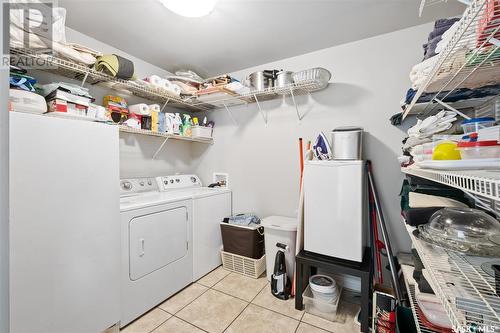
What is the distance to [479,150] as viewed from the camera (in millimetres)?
641

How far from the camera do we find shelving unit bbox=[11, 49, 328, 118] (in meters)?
1.50

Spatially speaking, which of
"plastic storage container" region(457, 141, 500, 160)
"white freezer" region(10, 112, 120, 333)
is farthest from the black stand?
"white freezer" region(10, 112, 120, 333)

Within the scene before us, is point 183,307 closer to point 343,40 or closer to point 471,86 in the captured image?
point 471,86

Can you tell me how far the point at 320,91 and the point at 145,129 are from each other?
6.47ft

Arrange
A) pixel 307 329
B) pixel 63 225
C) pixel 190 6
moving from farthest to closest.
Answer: pixel 307 329, pixel 190 6, pixel 63 225

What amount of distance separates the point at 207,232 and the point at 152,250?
2.23 feet

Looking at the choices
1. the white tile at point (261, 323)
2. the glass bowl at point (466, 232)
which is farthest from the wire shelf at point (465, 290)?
the white tile at point (261, 323)

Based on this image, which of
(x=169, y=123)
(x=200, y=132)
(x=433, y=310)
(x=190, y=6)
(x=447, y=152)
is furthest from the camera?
(x=200, y=132)

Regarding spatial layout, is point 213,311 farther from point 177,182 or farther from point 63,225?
point 177,182

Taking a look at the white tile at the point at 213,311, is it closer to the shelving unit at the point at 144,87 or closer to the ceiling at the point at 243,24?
the shelving unit at the point at 144,87

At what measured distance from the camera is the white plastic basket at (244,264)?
2311 mm

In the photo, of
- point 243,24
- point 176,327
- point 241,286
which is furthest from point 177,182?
point 243,24

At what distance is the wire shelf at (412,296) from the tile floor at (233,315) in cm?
55

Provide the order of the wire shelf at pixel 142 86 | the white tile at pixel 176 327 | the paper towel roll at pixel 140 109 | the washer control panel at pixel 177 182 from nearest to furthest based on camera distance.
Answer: the wire shelf at pixel 142 86, the white tile at pixel 176 327, the paper towel roll at pixel 140 109, the washer control panel at pixel 177 182
